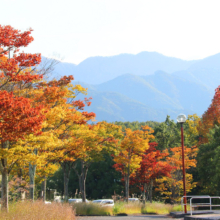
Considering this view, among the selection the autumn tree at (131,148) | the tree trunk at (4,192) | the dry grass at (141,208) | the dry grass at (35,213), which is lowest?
the dry grass at (141,208)

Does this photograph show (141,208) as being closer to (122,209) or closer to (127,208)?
(127,208)

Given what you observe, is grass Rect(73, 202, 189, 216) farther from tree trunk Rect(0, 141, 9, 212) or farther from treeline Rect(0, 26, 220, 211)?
tree trunk Rect(0, 141, 9, 212)

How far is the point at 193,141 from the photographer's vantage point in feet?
180

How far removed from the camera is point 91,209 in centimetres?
2044

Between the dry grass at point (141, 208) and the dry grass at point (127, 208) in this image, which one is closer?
the dry grass at point (127, 208)

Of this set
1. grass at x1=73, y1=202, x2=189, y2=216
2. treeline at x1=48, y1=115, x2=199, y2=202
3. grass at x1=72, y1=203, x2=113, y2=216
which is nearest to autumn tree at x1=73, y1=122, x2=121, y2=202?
treeline at x1=48, y1=115, x2=199, y2=202

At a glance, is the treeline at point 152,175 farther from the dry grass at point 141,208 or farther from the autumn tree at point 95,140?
the dry grass at point 141,208

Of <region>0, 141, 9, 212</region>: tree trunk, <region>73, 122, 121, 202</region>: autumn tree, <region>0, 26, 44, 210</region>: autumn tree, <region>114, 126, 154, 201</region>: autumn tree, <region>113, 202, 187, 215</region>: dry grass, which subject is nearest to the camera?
<region>0, 26, 44, 210</region>: autumn tree

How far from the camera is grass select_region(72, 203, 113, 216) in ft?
66.4

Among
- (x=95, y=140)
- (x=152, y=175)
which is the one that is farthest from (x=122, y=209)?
(x=152, y=175)

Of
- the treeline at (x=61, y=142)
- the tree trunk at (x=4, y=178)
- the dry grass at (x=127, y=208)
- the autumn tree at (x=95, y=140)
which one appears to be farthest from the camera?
the autumn tree at (x=95, y=140)

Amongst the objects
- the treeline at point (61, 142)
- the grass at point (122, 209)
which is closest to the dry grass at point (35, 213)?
the treeline at point (61, 142)

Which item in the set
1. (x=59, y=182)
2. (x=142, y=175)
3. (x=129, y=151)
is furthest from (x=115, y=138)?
(x=59, y=182)

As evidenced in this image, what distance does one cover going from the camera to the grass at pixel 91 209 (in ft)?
66.4
